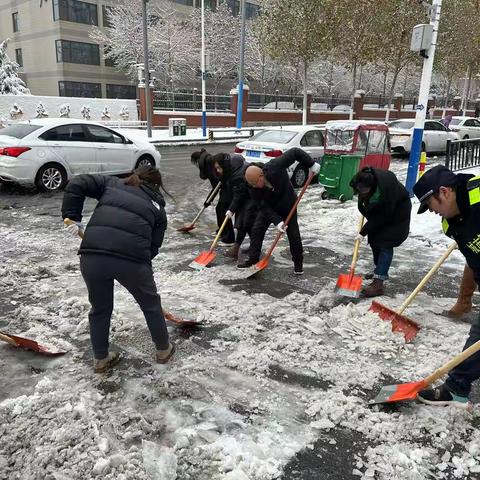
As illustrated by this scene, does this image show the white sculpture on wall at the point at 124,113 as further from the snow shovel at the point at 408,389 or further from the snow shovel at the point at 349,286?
the snow shovel at the point at 408,389

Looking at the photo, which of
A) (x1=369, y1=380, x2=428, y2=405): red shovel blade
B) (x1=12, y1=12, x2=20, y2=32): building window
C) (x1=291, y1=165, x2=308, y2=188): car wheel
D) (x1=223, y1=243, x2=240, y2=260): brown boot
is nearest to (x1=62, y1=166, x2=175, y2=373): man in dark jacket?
(x1=369, y1=380, x2=428, y2=405): red shovel blade

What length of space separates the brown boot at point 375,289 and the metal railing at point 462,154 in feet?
22.3

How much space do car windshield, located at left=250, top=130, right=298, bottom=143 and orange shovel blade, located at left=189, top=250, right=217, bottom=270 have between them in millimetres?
5808

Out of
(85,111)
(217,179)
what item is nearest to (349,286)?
(217,179)

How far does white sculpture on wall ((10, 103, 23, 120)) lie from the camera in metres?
22.6

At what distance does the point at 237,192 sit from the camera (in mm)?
5836

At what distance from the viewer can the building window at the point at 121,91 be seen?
40.9 metres

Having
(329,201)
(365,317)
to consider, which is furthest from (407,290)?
(329,201)

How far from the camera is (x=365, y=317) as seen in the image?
4309mm

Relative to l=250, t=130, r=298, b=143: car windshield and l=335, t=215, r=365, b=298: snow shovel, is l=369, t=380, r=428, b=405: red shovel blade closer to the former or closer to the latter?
l=335, t=215, r=365, b=298: snow shovel

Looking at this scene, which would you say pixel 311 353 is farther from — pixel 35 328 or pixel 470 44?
pixel 470 44

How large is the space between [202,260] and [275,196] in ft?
4.15

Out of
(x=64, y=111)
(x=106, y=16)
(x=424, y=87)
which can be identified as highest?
(x=106, y=16)

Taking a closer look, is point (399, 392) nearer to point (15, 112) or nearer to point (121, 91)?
point (15, 112)
